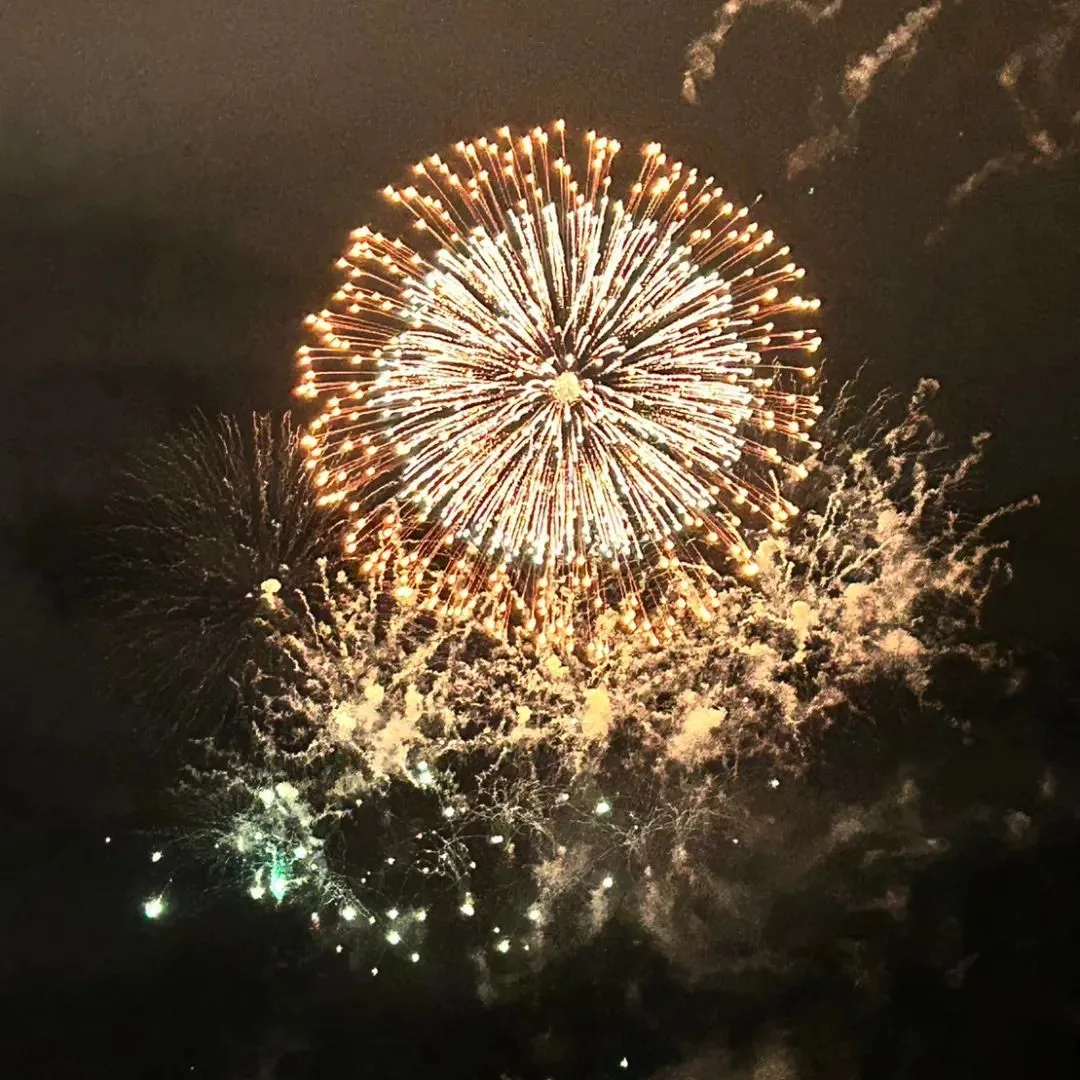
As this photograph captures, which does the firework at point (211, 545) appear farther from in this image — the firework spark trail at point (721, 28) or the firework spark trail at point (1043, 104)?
the firework spark trail at point (1043, 104)

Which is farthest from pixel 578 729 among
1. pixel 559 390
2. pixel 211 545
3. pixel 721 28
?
pixel 721 28

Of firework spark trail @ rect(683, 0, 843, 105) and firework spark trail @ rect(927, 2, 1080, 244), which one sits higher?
firework spark trail @ rect(683, 0, 843, 105)

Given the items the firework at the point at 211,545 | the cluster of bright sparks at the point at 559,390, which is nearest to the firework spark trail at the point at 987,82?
the cluster of bright sparks at the point at 559,390

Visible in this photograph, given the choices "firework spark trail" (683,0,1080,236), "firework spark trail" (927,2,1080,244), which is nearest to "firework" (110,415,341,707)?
"firework spark trail" (683,0,1080,236)

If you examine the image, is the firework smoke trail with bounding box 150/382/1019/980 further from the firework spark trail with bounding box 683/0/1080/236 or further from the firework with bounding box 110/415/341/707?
the firework spark trail with bounding box 683/0/1080/236

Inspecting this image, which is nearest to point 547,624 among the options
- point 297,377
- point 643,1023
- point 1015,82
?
point 297,377
